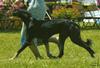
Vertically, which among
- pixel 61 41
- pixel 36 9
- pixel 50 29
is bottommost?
pixel 61 41

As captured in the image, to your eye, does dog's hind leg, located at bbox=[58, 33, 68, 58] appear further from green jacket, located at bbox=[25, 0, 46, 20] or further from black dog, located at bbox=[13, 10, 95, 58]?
green jacket, located at bbox=[25, 0, 46, 20]

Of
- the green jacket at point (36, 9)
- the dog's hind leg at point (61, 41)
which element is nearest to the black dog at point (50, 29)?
the dog's hind leg at point (61, 41)

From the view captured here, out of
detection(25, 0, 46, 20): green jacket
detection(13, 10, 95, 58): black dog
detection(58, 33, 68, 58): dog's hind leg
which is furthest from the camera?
detection(25, 0, 46, 20): green jacket

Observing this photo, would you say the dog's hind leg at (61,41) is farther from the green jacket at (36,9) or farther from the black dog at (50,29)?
the green jacket at (36,9)

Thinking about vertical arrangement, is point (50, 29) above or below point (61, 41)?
above

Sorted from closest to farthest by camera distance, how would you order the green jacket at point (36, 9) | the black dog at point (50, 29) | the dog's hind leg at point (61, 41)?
the black dog at point (50, 29) < the dog's hind leg at point (61, 41) < the green jacket at point (36, 9)

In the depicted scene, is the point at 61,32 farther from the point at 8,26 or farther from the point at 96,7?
the point at 96,7

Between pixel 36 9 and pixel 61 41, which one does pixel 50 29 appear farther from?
pixel 36 9

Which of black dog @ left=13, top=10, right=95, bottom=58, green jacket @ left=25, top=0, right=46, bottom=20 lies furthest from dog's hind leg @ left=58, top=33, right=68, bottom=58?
green jacket @ left=25, top=0, right=46, bottom=20

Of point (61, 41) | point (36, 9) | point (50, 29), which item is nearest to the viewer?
point (50, 29)

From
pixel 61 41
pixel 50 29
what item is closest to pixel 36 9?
pixel 50 29

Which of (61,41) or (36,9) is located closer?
(61,41)

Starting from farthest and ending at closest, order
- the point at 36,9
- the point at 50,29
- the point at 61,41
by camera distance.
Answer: the point at 36,9 → the point at 61,41 → the point at 50,29

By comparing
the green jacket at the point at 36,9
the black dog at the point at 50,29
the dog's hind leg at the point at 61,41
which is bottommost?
the dog's hind leg at the point at 61,41
